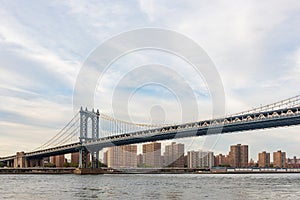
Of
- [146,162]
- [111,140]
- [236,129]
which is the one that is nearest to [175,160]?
[146,162]

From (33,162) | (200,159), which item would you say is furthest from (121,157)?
(200,159)

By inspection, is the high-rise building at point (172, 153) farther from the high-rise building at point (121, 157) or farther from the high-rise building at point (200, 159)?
the high-rise building at point (200, 159)

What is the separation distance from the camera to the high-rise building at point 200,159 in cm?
17962

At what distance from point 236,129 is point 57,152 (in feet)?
154

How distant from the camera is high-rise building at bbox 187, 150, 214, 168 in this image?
180 meters

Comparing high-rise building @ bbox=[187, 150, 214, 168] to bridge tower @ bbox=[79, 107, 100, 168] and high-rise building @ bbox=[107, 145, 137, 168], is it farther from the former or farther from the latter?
bridge tower @ bbox=[79, 107, 100, 168]

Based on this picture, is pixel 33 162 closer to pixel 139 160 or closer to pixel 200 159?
pixel 139 160

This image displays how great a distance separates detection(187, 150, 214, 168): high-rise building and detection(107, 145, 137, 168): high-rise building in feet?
117

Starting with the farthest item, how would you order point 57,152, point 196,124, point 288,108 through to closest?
point 57,152 < point 196,124 < point 288,108

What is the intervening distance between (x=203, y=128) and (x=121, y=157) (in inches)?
2683

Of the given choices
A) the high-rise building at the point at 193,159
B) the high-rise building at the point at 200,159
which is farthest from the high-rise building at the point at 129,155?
the high-rise building at the point at 200,159

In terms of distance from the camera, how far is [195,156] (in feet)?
599

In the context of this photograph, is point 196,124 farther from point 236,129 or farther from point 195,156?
point 195,156

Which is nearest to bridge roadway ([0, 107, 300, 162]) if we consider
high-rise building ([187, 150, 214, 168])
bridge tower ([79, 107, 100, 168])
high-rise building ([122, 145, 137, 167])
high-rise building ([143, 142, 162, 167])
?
bridge tower ([79, 107, 100, 168])
